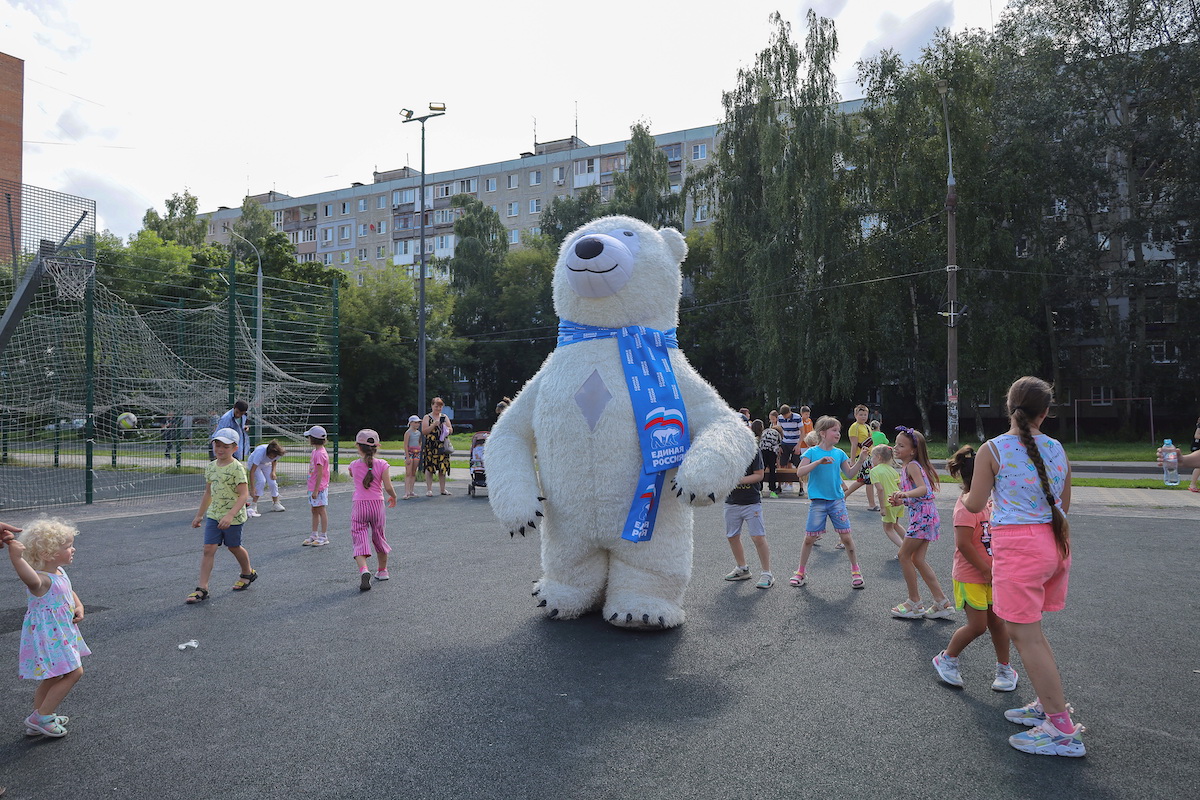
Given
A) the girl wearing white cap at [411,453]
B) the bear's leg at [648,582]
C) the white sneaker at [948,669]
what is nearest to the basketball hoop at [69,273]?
the girl wearing white cap at [411,453]

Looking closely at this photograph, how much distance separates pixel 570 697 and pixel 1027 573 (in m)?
2.37

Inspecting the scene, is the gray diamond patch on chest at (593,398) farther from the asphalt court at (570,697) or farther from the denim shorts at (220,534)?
the denim shorts at (220,534)

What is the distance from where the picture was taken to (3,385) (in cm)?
1403

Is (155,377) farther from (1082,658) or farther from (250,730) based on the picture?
(1082,658)

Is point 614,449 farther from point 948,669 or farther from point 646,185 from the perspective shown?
point 646,185

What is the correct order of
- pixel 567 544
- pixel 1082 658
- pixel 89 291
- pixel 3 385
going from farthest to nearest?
pixel 3 385, pixel 89 291, pixel 567 544, pixel 1082 658

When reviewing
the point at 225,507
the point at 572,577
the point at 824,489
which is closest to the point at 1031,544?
the point at 572,577

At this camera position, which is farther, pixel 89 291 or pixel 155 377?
pixel 155 377

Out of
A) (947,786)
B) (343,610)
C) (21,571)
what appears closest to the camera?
(947,786)

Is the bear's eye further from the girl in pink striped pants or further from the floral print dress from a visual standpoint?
the floral print dress

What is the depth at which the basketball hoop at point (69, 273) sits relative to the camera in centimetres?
1056

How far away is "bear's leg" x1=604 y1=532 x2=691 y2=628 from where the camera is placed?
5.20 meters

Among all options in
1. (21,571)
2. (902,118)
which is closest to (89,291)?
(21,571)

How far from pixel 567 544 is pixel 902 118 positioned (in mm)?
25806
